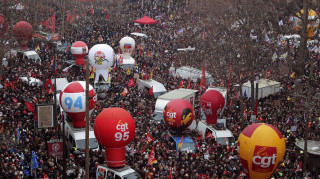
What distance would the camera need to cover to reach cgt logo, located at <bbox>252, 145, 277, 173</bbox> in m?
21.0

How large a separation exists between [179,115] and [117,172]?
24.0 feet

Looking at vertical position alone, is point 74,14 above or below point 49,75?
above

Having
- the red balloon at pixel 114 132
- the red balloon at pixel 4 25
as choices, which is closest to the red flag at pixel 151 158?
the red balloon at pixel 114 132

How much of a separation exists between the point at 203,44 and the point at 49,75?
616 inches

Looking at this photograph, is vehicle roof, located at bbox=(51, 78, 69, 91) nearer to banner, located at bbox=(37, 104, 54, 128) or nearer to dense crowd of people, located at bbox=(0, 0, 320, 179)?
dense crowd of people, located at bbox=(0, 0, 320, 179)

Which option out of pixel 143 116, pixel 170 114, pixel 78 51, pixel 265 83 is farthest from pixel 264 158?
pixel 78 51

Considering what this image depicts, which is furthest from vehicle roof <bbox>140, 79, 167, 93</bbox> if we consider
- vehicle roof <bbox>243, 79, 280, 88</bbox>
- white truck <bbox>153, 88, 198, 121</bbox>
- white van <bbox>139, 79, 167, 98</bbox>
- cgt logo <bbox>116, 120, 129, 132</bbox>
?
cgt logo <bbox>116, 120, 129, 132</bbox>

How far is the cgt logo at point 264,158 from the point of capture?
68.8 feet

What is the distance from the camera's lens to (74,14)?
64.0 m

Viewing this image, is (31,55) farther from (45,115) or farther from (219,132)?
(219,132)

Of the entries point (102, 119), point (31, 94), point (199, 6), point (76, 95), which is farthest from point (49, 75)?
point (199, 6)

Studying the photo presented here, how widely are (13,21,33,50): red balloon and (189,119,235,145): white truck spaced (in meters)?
19.0

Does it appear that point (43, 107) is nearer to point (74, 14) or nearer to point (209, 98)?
point (209, 98)

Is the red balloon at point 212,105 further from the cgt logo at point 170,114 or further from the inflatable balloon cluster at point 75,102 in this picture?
the inflatable balloon cluster at point 75,102
